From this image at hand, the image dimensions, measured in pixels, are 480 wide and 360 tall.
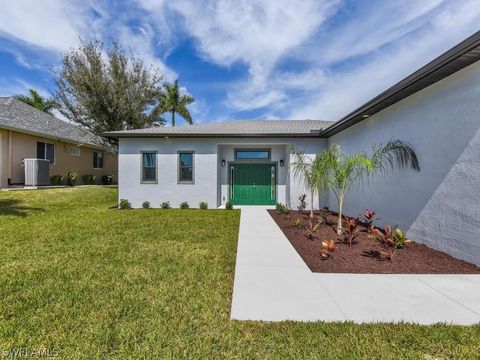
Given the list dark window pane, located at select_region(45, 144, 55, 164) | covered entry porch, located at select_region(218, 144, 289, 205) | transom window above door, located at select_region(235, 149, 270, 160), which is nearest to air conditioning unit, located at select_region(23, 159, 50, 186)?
dark window pane, located at select_region(45, 144, 55, 164)

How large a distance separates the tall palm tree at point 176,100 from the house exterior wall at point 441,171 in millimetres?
23225

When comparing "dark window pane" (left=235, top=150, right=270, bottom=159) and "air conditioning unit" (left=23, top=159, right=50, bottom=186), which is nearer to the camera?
"dark window pane" (left=235, top=150, right=270, bottom=159)

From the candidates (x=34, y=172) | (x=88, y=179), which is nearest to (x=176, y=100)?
(x=88, y=179)

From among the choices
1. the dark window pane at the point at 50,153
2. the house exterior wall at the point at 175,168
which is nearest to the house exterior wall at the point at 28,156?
the dark window pane at the point at 50,153

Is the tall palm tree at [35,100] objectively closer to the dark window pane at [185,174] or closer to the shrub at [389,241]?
the dark window pane at [185,174]

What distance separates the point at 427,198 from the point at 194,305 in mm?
5611

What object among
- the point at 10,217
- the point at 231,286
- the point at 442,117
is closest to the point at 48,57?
the point at 10,217

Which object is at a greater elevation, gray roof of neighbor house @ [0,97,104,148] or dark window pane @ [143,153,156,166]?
gray roof of neighbor house @ [0,97,104,148]

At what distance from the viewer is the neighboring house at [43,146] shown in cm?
1355

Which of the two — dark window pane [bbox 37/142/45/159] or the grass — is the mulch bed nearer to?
the grass

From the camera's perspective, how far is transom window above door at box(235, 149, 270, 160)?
41.9 ft

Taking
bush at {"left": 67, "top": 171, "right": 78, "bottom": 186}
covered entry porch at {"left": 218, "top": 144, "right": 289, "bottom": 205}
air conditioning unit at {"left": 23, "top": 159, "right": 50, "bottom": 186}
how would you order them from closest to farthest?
covered entry porch at {"left": 218, "top": 144, "right": 289, "bottom": 205}, air conditioning unit at {"left": 23, "top": 159, "right": 50, "bottom": 186}, bush at {"left": 67, "top": 171, "right": 78, "bottom": 186}

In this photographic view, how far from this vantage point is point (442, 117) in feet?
16.8

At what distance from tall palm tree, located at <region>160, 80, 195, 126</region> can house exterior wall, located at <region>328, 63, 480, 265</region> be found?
914 inches
